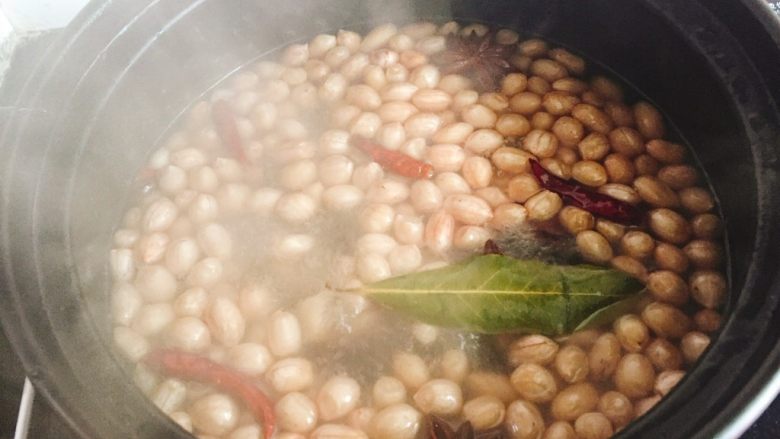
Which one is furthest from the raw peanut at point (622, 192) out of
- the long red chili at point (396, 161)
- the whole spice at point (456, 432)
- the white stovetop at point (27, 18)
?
the white stovetop at point (27, 18)

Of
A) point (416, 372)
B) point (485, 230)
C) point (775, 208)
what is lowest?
point (416, 372)

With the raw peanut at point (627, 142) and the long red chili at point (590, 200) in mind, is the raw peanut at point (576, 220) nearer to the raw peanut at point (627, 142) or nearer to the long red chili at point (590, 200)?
the long red chili at point (590, 200)

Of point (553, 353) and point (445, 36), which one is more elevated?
point (445, 36)

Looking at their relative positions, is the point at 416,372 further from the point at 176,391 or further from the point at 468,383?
the point at 176,391

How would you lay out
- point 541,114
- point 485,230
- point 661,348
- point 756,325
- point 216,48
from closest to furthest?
point 756,325 → point 661,348 → point 485,230 → point 541,114 → point 216,48

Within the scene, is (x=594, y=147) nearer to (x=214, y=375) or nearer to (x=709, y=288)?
(x=709, y=288)

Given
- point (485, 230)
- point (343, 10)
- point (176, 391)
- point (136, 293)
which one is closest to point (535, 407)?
point (485, 230)

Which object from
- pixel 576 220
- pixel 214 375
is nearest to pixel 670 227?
pixel 576 220
